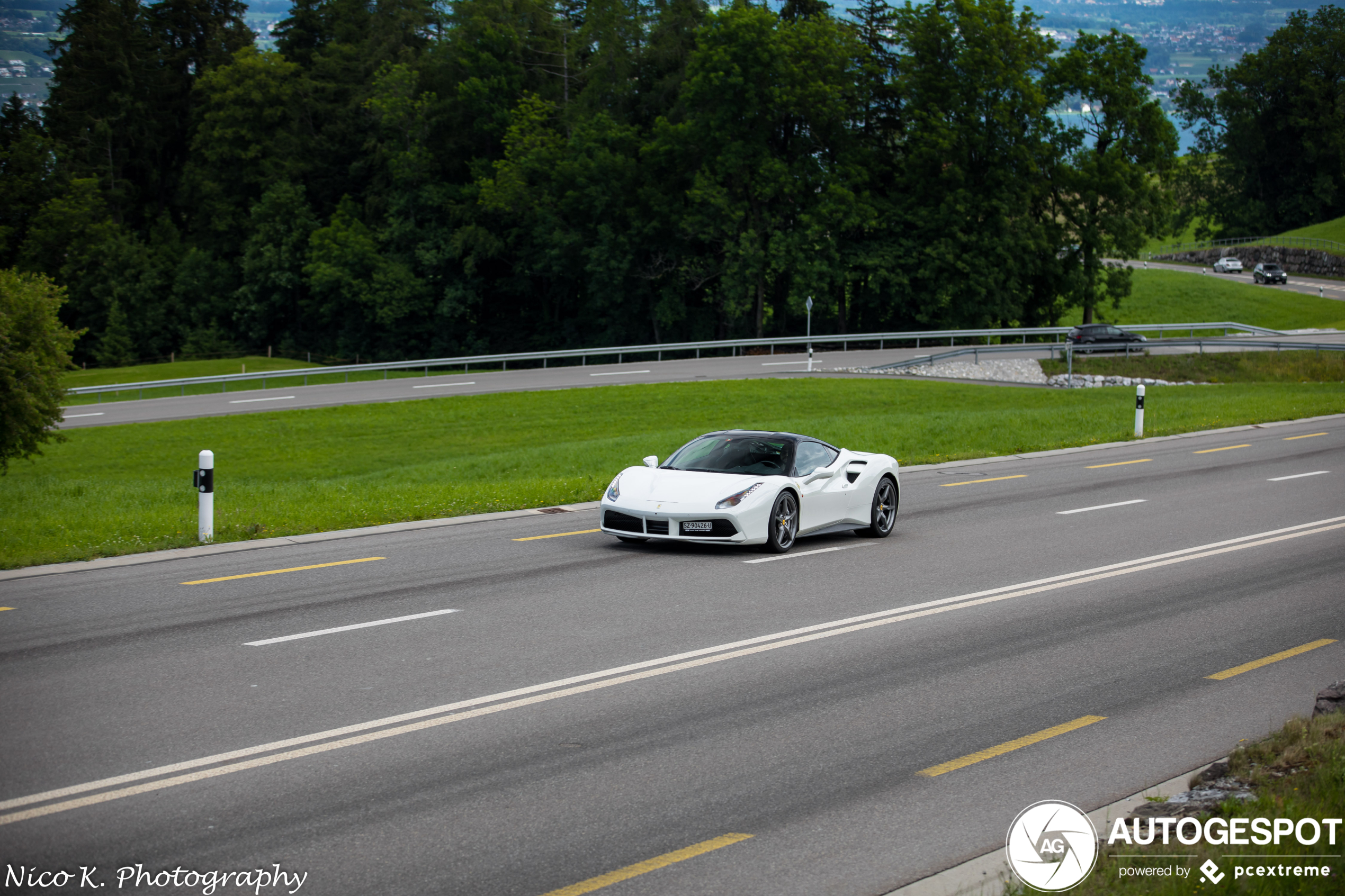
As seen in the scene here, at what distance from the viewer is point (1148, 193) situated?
61250 mm

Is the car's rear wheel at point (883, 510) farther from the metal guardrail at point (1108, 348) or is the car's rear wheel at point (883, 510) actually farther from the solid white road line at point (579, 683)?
the metal guardrail at point (1108, 348)

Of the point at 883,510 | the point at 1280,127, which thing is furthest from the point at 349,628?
the point at 1280,127

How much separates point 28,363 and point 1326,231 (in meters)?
102

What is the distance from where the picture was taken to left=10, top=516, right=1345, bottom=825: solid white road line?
19.1 feet

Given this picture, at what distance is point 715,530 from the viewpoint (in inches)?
500

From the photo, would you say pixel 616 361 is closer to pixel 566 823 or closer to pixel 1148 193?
pixel 1148 193

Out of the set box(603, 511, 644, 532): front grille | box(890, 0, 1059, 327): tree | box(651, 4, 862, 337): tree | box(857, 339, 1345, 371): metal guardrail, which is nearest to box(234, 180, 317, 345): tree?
box(651, 4, 862, 337): tree

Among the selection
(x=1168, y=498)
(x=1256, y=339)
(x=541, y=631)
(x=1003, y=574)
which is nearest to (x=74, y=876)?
(x=541, y=631)

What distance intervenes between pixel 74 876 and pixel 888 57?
67.6 m

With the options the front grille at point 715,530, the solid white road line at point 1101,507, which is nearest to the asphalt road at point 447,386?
the solid white road line at point 1101,507

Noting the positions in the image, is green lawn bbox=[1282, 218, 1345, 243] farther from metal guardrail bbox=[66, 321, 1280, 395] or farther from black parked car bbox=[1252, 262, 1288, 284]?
metal guardrail bbox=[66, 321, 1280, 395]

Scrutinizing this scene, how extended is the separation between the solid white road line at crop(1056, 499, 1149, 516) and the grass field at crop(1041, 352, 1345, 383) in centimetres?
2897

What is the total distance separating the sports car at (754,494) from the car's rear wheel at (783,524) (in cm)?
1

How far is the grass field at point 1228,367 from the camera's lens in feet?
144
